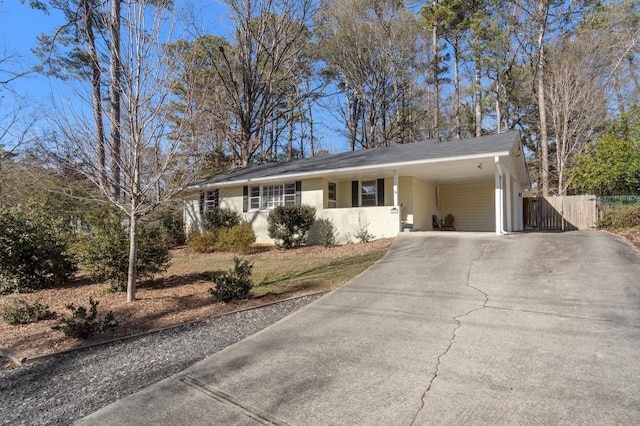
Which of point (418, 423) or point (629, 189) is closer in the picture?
point (418, 423)

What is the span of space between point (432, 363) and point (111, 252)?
22.0 feet

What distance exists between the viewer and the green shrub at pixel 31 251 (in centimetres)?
827

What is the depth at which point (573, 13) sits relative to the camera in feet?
71.2

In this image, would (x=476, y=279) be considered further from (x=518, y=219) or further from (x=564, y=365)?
(x=518, y=219)

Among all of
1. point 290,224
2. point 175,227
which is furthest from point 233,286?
point 175,227

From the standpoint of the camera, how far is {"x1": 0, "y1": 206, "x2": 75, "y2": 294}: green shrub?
27.1 feet

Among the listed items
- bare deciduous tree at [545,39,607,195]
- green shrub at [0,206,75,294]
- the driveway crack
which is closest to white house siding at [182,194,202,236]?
green shrub at [0,206,75,294]

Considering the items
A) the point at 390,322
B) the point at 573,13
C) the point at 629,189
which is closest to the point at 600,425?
the point at 390,322

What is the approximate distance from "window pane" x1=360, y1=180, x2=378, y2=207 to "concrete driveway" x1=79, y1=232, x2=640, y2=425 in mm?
8582

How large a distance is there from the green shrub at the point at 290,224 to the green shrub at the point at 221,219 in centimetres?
276

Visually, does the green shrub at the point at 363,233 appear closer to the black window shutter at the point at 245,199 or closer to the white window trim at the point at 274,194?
the white window trim at the point at 274,194

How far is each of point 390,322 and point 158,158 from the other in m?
4.88

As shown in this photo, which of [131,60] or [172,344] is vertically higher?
[131,60]

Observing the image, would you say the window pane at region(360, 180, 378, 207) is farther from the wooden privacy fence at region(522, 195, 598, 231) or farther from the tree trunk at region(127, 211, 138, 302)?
the tree trunk at region(127, 211, 138, 302)
